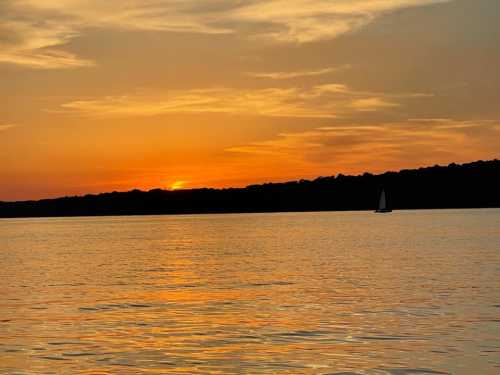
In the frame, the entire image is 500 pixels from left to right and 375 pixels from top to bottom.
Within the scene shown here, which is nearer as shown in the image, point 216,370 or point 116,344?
point 216,370

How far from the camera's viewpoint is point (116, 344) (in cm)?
3278

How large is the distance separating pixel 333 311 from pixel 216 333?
8.86 metres

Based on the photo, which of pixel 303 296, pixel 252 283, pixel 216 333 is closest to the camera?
pixel 216 333

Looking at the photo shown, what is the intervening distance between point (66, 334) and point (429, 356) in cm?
1608

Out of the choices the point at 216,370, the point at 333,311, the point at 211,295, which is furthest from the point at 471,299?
the point at 216,370

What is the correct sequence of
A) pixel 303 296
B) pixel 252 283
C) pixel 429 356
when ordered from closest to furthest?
1. pixel 429 356
2. pixel 303 296
3. pixel 252 283

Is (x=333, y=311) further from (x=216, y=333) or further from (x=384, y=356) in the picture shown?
(x=384, y=356)

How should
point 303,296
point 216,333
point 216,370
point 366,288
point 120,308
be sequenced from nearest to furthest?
point 216,370, point 216,333, point 120,308, point 303,296, point 366,288

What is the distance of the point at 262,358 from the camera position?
29.3m

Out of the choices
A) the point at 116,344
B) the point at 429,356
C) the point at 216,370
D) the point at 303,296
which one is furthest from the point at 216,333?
the point at 303,296

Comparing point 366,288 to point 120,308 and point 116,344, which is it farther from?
point 116,344

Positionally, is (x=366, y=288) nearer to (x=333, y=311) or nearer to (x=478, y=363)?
(x=333, y=311)

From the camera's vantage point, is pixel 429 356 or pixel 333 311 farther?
pixel 333 311

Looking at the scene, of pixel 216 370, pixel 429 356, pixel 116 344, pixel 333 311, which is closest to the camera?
pixel 216 370
